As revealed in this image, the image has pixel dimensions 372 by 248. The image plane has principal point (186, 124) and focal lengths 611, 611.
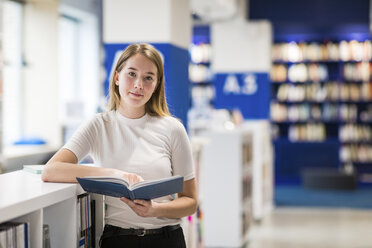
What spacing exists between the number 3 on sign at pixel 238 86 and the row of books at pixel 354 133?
9.28 ft

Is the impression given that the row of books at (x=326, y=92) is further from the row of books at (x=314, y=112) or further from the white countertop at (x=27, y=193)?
the white countertop at (x=27, y=193)

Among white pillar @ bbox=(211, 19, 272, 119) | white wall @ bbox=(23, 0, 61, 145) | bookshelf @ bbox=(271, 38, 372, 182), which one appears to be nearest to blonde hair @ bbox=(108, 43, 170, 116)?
white wall @ bbox=(23, 0, 61, 145)

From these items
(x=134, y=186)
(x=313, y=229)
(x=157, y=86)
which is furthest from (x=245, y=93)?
(x=134, y=186)

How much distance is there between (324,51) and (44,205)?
10686 mm

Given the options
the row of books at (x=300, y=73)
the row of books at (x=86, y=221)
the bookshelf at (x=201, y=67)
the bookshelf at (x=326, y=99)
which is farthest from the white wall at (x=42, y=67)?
the row of books at (x=86, y=221)

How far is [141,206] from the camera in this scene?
2.11 m

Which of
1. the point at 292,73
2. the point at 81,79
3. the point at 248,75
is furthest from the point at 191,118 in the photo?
the point at 292,73

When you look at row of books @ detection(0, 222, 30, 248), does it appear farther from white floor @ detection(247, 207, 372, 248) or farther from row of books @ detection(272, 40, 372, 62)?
row of books @ detection(272, 40, 372, 62)

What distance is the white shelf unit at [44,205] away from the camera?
1917 mm

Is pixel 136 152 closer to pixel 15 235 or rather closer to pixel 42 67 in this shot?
pixel 15 235

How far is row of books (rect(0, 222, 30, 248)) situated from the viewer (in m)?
1.83

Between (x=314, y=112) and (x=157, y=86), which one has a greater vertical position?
(x=157, y=86)

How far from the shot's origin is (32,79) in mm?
8125

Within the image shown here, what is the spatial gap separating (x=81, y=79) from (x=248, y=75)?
286cm
